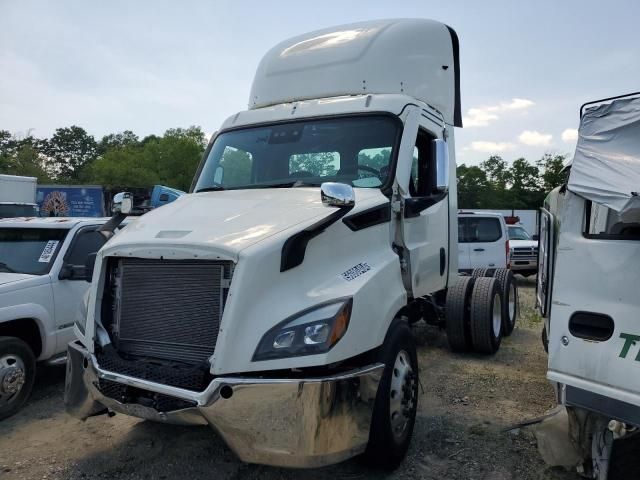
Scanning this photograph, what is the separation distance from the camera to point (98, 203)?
2656 cm

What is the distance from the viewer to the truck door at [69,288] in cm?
532

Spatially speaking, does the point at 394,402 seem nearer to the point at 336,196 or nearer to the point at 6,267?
the point at 336,196

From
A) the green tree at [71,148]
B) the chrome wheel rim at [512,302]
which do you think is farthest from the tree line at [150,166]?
the chrome wheel rim at [512,302]

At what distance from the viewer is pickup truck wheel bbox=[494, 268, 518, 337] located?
7793 mm

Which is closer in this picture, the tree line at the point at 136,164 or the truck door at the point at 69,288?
the truck door at the point at 69,288

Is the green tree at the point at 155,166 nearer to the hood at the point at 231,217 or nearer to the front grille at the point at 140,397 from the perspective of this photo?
the hood at the point at 231,217

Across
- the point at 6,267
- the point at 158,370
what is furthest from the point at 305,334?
the point at 6,267

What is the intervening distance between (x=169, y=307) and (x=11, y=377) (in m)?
2.58

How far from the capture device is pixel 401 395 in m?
3.63

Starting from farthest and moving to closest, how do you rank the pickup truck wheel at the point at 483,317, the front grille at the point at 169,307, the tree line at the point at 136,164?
the tree line at the point at 136,164
the pickup truck wheel at the point at 483,317
the front grille at the point at 169,307

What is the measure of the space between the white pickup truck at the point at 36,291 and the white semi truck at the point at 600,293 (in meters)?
4.61

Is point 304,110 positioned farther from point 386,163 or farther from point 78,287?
point 78,287

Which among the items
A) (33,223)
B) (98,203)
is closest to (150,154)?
(98,203)

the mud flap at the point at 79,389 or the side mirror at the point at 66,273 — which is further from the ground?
the side mirror at the point at 66,273
